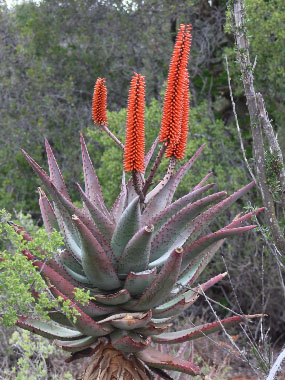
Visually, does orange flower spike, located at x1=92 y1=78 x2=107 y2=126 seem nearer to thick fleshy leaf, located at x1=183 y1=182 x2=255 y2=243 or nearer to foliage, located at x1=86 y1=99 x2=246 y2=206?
thick fleshy leaf, located at x1=183 y1=182 x2=255 y2=243

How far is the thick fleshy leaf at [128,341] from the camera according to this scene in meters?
2.26

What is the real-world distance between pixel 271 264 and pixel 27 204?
4.80m

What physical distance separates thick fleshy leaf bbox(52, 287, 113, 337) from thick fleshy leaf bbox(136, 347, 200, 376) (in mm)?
216

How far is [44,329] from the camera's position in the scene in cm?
247

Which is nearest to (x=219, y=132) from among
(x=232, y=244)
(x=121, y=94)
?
(x=232, y=244)

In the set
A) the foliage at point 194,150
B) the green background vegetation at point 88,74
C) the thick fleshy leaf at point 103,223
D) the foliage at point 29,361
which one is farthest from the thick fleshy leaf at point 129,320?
the green background vegetation at point 88,74

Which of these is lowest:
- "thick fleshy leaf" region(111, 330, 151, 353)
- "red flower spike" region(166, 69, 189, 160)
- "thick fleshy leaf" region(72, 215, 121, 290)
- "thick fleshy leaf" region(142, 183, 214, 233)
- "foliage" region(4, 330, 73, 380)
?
"foliage" region(4, 330, 73, 380)

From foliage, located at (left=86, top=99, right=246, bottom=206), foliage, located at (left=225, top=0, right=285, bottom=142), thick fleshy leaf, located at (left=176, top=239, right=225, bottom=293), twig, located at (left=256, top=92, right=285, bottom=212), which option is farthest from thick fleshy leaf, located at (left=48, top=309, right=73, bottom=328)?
foliage, located at (left=225, top=0, right=285, bottom=142)

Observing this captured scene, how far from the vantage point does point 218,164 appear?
9.09 m

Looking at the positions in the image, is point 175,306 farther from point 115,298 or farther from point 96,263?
point 96,263

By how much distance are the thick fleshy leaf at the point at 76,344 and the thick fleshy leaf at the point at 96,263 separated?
229 mm

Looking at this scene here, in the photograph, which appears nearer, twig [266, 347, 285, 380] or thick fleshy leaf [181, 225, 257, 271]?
twig [266, 347, 285, 380]

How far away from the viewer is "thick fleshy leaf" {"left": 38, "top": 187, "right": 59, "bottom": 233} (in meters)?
2.79

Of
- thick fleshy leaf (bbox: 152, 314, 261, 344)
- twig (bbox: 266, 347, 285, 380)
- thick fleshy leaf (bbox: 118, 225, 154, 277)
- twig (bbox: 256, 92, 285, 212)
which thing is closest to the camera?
twig (bbox: 266, 347, 285, 380)
